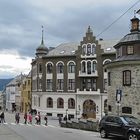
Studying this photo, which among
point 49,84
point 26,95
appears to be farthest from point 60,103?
point 26,95

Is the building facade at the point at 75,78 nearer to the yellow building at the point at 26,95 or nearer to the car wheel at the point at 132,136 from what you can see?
the yellow building at the point at 26,95

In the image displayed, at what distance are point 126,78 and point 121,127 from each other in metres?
12.5

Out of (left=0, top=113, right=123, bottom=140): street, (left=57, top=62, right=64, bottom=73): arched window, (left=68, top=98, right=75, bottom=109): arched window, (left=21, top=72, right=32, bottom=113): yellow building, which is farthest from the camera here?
(left=21, top=72, right=32, bottom=113): yellow building

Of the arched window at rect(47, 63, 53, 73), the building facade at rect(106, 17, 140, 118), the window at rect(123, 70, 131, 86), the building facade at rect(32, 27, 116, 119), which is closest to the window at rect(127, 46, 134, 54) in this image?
the building facade at rect(106, 17, 140, 118)

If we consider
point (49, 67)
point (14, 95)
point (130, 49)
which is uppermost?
point (49, 67)

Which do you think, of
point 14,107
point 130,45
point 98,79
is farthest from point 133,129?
point 14,107

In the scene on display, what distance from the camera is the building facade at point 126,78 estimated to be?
1446 inches

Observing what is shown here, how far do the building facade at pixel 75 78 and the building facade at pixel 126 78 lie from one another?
2561 cm

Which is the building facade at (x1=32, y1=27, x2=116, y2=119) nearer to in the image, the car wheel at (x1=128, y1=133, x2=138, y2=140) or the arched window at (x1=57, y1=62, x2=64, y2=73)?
the arched window at (x1=57, y1=62, x2=64, y2=73)

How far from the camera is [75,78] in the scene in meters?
69.7

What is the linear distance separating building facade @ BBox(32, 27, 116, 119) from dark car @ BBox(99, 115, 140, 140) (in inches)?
1486

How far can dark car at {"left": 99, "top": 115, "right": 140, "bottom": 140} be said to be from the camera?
2442 cm

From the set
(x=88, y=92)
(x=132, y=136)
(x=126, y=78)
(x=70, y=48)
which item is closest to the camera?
(x=132, y=136)

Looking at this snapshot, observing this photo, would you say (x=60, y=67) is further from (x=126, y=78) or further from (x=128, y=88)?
(x=128, y=88)
